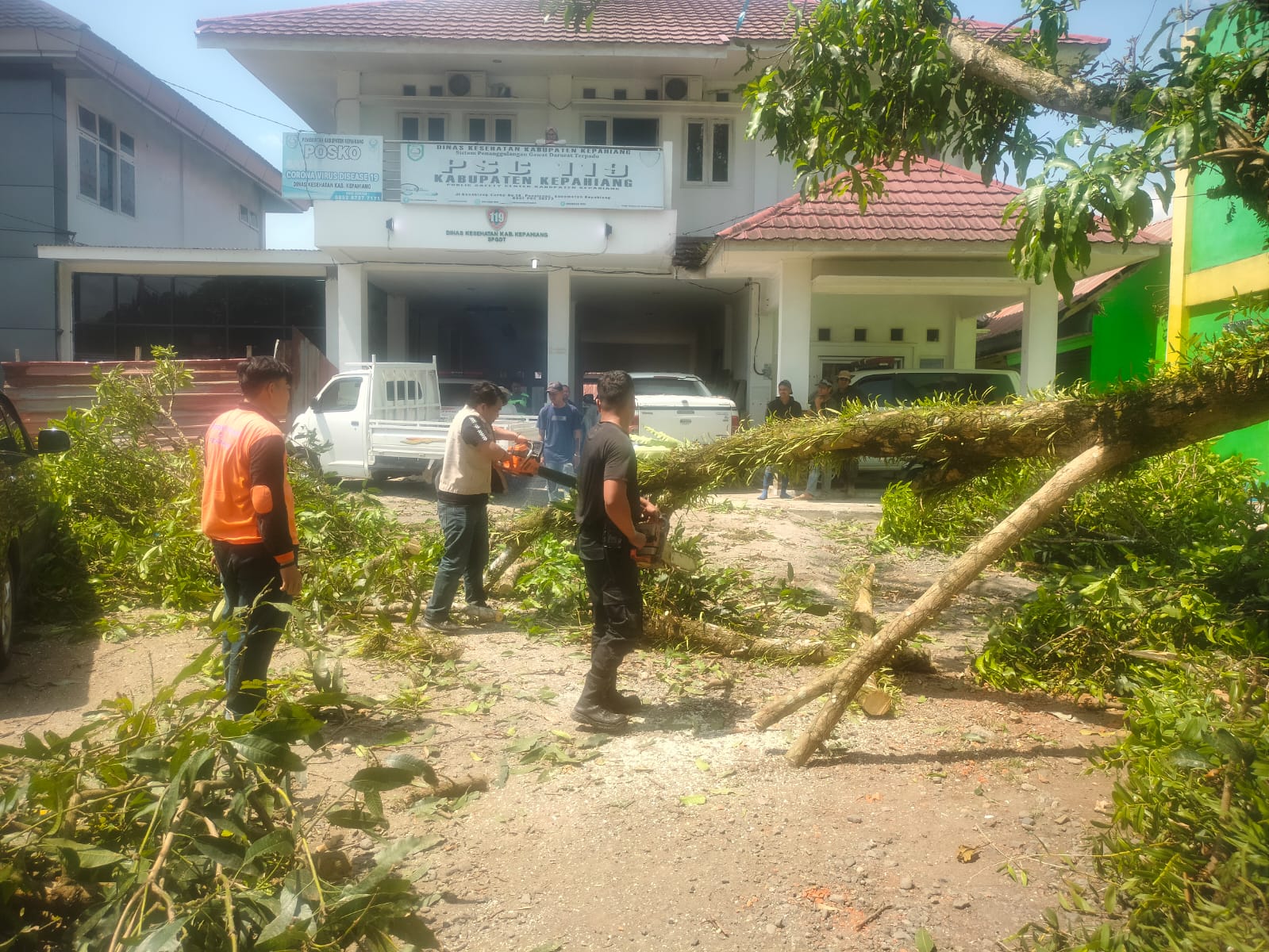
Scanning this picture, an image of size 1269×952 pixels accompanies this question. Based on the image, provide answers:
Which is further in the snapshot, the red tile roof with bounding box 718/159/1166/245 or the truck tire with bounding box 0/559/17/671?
the red tile roof with bounding box 718/159/1166/245

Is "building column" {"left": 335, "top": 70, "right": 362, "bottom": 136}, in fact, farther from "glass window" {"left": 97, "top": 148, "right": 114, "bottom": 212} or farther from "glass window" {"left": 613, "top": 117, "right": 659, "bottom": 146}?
"glass window" {"left": 97, "top": 148, "right": 114, "bottom": 212}

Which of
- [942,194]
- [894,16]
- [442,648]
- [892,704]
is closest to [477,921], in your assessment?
[892,704]

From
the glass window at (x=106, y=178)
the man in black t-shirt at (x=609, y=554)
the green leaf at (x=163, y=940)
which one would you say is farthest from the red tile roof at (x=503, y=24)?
the green leaf at (x=163, y=940)

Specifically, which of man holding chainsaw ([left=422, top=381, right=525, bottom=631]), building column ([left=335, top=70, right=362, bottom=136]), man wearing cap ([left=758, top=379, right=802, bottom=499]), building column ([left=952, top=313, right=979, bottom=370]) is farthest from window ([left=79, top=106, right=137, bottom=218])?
building column ([left=952, top=313, right=979, bottom=370])

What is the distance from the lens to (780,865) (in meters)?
3.37

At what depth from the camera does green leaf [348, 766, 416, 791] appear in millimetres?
3125

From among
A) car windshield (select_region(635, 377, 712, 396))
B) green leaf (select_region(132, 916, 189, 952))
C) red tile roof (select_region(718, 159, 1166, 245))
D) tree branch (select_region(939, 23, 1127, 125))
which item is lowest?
green leaf (select_region(132, 916, 189, 952))

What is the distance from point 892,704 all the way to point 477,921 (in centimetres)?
251

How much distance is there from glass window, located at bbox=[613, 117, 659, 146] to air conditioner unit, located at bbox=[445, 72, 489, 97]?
2.46m

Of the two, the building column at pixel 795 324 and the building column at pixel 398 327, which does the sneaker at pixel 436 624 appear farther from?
the building column at pixel 398 327

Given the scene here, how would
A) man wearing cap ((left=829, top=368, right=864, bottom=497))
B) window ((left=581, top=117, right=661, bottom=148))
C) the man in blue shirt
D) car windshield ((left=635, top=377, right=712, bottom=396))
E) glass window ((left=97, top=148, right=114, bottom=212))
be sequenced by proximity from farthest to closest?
glass window ((left=97, top=148, right=114, bottom=212)) < window ((left=581, top=117, right=661, bottom=148)) < car windshield ((left=635, top=377, right=712, bottom=396)) < man wearing cap ((left=829, top=368, right=864, bottom=497)) < the man in blue shirt

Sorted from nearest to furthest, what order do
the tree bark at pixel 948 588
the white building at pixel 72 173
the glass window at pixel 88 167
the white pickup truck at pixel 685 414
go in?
Result: the tree bark at pixel 948 588
the white pickup truck at pixel 685 414
the white building at pixel 72 173
the glass window at pixel 88 167

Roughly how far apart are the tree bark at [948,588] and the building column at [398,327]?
697 inches

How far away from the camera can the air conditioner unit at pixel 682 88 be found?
695 inches
